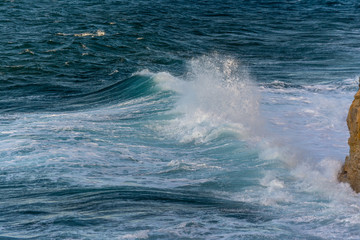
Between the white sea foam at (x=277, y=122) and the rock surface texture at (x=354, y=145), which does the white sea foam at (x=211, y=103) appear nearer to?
the white sea foam at (x=277, y=122)

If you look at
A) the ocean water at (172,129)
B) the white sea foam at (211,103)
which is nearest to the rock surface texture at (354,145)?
the ocean water at (172,129)

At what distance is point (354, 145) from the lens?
5.67m

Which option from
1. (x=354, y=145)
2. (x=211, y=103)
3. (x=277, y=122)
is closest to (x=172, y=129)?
(x=211, y=103)

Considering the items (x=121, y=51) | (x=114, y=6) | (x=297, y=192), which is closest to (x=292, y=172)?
(x=297, y=192)

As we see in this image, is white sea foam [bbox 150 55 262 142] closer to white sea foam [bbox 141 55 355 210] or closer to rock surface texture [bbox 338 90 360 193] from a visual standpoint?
white sea foam [bbox 141 55 355 210]

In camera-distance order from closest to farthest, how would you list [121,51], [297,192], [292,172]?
[297,192] → [292,172] → [121,51]

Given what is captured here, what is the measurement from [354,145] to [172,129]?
14.0 ft

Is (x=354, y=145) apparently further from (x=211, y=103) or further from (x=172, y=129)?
(x=211, y=103)

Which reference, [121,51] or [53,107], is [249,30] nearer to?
[121,51]

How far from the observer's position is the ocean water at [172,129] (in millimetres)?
5578

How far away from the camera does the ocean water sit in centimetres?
558

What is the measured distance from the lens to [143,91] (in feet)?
41.3

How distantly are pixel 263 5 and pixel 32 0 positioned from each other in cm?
1105

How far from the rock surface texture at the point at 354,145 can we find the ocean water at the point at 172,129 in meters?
0.17
